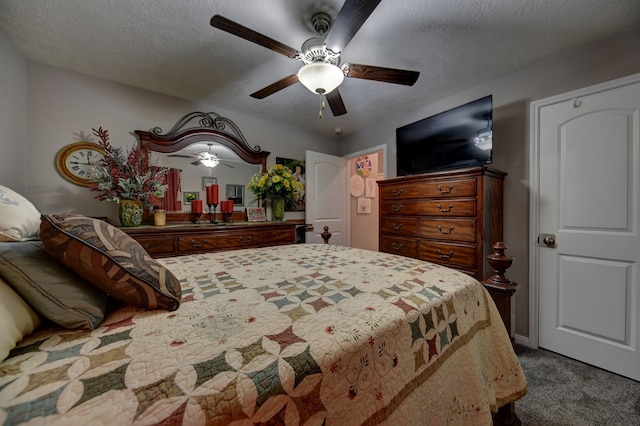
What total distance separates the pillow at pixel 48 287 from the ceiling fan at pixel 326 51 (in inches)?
51.4

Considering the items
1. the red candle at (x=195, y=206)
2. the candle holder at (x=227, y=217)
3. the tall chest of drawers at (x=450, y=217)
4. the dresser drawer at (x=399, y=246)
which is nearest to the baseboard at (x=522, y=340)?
the tall chest of drawers at (x=450, y=217)

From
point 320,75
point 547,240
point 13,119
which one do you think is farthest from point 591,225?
point 13,119

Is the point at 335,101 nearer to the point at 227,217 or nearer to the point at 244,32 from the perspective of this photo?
the point at 244,32

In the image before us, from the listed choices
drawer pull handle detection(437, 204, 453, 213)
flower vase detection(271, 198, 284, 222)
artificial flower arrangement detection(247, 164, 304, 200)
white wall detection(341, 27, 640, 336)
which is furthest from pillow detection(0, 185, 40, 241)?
white wall detection(341, 27, 640, 336)

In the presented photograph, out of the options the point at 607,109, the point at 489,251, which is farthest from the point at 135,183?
the point at 607,109

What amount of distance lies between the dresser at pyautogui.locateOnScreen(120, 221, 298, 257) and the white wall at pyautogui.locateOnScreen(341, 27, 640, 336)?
2398mm

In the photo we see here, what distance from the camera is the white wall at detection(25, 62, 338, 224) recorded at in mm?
2131

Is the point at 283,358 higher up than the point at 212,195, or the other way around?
the point at 212,195

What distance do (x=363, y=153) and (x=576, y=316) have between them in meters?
2.94

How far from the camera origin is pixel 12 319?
1.79 ft

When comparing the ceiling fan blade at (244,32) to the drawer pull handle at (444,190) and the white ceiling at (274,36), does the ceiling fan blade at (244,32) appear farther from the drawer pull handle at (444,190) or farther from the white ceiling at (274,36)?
the drawer pull handle at (444,190)

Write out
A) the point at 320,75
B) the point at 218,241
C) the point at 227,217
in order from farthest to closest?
the point at 227,217, the point at 218,241, the point at 320,75

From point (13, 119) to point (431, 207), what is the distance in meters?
3.64

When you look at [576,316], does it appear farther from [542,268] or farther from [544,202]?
[544,202]
